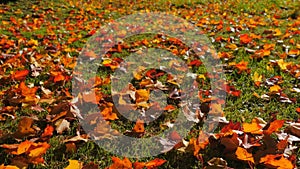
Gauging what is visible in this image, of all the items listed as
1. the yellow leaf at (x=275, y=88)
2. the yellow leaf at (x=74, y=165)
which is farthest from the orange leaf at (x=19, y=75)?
the yellow leaf at (x=275, y=88)

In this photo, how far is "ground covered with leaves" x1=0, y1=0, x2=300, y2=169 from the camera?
1651 mm

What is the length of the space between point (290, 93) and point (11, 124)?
2.23 metres

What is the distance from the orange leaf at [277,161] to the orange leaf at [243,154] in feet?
0.20

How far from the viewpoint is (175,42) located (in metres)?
4.49

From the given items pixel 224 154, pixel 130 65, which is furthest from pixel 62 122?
pixel 130 65

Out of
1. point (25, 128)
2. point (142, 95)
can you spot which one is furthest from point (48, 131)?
point (142, 95)

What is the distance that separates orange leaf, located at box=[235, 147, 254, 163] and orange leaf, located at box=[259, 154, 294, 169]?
6 centimetres

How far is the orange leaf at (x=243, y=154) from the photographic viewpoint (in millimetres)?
1563

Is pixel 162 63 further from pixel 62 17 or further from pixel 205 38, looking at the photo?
pixel 62 17

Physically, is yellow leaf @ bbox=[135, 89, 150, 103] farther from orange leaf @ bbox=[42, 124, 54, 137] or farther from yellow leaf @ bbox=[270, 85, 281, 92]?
yellow leaf @ bbox=[270, 85, 281, 92]

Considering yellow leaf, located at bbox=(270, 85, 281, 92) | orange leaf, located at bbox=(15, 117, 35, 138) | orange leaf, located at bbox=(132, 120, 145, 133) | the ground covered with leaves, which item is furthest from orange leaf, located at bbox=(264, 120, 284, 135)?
orange leaf, located at bbox=(15, 117, 35, 138)

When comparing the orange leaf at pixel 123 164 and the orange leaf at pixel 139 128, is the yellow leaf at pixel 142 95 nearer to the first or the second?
the orange leaf at pixel 139 128

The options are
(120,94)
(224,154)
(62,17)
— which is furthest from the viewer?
(62,17)

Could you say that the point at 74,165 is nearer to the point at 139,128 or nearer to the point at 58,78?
the point at 139,128
